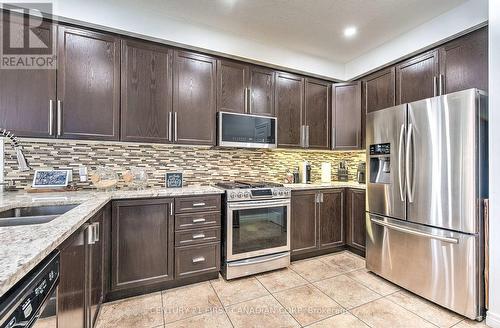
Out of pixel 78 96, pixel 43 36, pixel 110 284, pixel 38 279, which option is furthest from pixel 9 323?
pixel 43 36

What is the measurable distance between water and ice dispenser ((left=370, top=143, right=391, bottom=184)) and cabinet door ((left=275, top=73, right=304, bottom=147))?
96cm

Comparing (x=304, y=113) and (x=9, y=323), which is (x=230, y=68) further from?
(x=9, y=323)

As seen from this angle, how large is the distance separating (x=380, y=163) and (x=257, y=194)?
4.65 feet

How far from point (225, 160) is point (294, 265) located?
5.22 feet

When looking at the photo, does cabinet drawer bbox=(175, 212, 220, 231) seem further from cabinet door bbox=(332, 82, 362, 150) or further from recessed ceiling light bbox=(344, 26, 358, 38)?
recessed ceiling light bbox=(344, 26, 358, 38)

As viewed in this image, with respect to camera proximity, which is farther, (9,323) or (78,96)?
(78,96)

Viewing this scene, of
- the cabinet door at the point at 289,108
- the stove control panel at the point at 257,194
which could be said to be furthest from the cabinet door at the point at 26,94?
the cabinet door at the point at 289,108

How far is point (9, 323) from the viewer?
60 centimetres

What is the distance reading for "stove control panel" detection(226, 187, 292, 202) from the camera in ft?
8.13

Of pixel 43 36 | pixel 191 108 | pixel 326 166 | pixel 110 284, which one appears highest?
pixel 43 36

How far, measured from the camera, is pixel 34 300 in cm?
74

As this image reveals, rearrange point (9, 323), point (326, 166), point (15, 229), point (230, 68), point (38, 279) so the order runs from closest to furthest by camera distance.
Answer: point (9, 323)
point (38, 279)
point (15, 229)
point (230, 68)
point (326, 166)

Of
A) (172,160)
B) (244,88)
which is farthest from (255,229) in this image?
(244,88)

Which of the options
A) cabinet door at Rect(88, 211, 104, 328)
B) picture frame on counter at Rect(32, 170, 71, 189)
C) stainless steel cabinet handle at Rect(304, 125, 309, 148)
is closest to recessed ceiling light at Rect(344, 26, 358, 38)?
stainless steel cabinet handle at Rect(304, 125, 309, 148)
